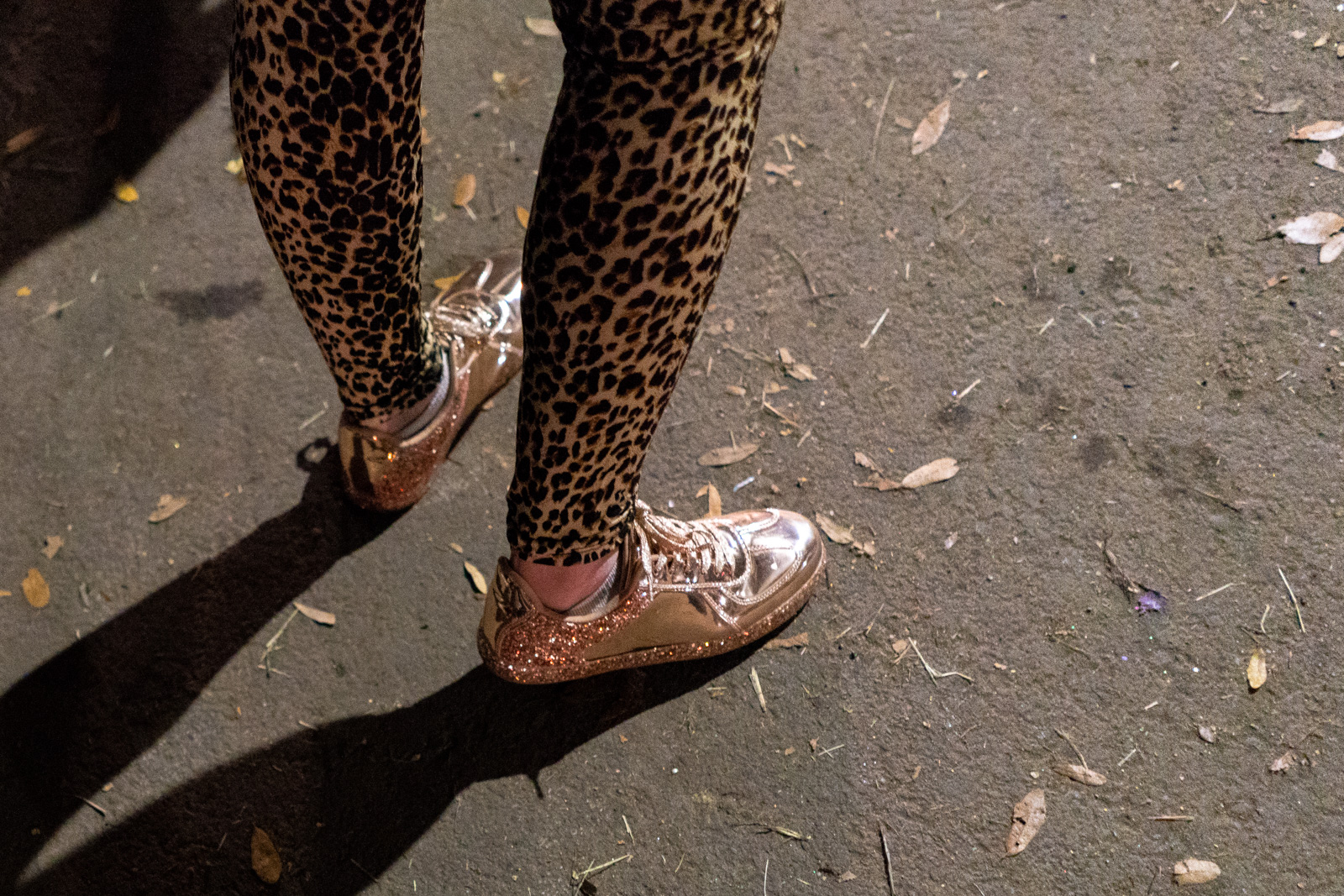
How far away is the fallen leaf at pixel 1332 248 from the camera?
2.28 metres

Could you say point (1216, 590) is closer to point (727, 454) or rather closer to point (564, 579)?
point (727, 454)

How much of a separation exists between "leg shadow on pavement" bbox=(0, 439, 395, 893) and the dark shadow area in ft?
4.05

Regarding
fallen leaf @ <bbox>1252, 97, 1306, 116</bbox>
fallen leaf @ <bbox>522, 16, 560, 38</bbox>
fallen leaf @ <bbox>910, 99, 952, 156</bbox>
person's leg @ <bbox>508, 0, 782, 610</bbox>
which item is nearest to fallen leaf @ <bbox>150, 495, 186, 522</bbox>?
person's leg @ <bbox>508, 0, 782, 610</bbox>

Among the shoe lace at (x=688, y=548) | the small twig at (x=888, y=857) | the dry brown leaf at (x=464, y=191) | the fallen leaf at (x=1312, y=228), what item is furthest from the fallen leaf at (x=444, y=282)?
the fallen leaf at (x=1312, y=228)

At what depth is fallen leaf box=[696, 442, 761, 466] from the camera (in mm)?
2127

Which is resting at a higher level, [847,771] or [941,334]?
[941,334]

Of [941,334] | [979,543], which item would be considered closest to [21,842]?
[979,543]

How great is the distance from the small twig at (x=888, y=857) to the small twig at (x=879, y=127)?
177 cm

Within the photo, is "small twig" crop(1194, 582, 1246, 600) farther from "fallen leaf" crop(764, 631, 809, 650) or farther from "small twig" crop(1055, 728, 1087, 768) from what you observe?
"fallen leaf" crop(764, 631, 809, 650)

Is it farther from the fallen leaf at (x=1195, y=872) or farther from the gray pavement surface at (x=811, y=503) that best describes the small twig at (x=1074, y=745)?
the fallen leaf at (x=1195, y=872)

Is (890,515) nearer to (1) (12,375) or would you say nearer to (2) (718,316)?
(2) (718,316)

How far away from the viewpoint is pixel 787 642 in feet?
6.23

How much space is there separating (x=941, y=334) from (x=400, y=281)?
4.56 feet

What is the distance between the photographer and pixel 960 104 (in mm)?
2613
